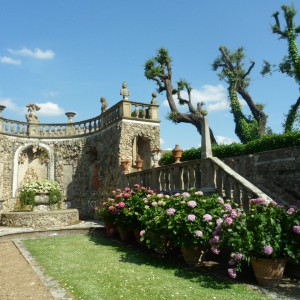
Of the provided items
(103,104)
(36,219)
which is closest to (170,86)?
(103,104)

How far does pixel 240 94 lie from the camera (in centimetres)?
2353

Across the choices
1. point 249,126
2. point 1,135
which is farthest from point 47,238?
point 249,126

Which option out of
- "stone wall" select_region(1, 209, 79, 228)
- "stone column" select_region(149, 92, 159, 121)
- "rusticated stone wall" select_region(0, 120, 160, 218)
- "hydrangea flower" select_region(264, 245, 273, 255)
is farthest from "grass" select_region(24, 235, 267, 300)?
"stone column" select_region(149, 92, 159, 121)

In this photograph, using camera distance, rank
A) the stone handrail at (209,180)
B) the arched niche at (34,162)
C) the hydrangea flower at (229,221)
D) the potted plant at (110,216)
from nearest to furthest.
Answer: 1. the hydrangea flower at (229,221)
2. the stone handrail at (209,180)
3. the potted plant at (110,216)
4. the arched niche at (34,162)

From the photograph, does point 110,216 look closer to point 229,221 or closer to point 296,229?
point 229,221

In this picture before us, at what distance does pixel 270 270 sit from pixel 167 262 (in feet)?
6.93

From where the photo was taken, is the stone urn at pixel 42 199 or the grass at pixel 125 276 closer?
the grass at pixel 125 276

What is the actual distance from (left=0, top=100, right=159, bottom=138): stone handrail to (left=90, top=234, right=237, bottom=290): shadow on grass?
8.26 m

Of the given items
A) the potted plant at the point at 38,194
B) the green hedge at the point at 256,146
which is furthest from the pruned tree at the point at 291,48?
the potted plant at the point at 38,194

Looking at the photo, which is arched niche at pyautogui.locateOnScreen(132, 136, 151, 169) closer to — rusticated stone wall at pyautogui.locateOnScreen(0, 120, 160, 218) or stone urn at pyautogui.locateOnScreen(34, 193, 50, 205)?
rusticated stone wall at pyautogui.locateOnScreen(0, 120, 160, 218)

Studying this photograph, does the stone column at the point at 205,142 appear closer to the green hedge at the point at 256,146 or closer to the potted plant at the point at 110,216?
the potted plant at the point at 110,216

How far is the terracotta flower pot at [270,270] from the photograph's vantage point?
440 centimetres

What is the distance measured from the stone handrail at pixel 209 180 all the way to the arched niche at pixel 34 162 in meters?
10.6

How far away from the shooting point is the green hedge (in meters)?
10.6
